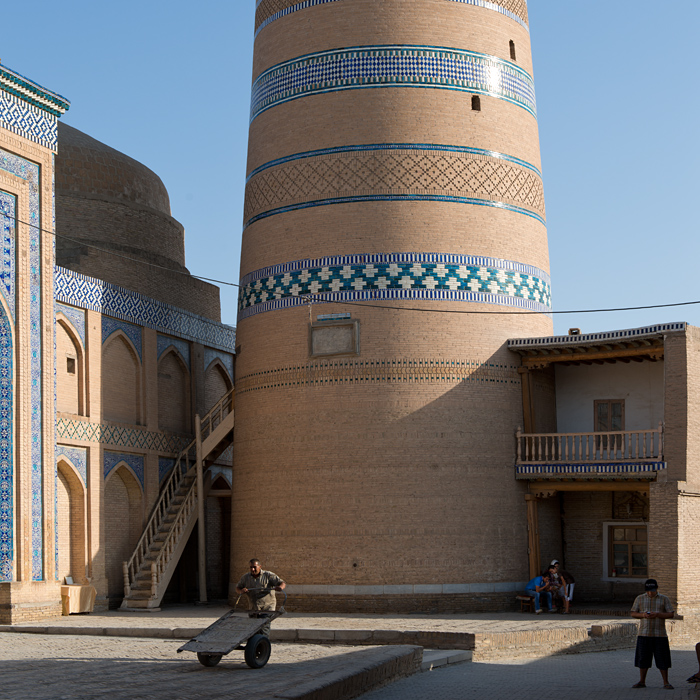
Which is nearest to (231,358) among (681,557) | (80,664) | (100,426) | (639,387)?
(100,426)

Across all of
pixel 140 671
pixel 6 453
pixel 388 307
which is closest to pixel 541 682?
pixel 140 671

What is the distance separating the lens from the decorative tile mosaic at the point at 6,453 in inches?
545

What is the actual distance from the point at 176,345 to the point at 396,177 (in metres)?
5.31

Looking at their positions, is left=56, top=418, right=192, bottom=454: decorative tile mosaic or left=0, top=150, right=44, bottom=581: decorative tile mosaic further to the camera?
left=56, top=418, right=192, bottom=454: decorative tile mosaic

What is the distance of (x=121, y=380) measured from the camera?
17.4m

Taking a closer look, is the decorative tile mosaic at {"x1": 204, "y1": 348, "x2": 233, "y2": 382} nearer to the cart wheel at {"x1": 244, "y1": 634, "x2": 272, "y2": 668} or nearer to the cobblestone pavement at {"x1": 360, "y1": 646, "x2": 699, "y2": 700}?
the cobblestone pavement at {"x1": 360, "y1": 646, "x2": 699, "y2": 700}

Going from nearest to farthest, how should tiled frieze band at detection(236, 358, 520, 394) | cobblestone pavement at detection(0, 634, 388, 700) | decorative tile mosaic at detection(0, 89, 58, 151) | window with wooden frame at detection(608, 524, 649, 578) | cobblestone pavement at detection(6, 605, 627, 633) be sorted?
1. cobblestone pavement at detection(0, 634, 388, 700)
2. cobblestone pavement at detection(6, 605, 627, 633)
3. decorative tile mosaic at detection(0, 89, 58, 151)
4. tiled frieze band at detection(236, 358, 520, 394)
5. window with wooden frame at detection(608, 524, 649, 578)

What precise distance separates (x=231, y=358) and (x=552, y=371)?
6.64m

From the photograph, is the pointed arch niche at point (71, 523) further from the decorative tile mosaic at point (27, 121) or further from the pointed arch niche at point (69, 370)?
the decorative tile mosaic at point (27, 121)

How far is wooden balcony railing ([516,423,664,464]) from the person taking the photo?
49.1 feet

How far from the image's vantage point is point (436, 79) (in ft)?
53.0

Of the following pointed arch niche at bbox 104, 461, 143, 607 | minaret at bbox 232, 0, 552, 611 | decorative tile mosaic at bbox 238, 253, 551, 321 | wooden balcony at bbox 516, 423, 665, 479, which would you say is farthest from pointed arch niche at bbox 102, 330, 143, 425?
wooden balcony at bbox 516, 423, 665, 479

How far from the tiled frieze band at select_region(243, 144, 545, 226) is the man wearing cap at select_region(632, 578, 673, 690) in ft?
25.3

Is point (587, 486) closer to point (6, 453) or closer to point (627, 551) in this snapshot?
point (627, 551)
